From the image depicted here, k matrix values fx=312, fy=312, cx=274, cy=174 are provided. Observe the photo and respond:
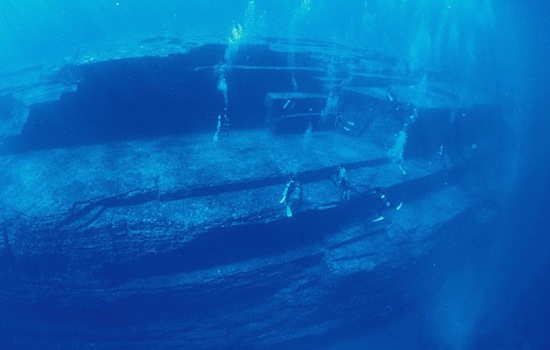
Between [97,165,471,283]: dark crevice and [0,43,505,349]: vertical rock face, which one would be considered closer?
[0,43,505,349]: vertical rock face

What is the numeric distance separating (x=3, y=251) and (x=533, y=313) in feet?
35.4

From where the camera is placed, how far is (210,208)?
4957 millimetres

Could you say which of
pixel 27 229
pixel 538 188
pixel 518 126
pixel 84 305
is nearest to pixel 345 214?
pixel 84 305

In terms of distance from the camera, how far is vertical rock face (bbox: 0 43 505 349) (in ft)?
15.2

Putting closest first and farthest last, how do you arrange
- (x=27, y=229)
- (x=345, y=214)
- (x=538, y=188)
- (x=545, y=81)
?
1. (x=27, y=229)
2. (x=345, y=214)
3. (x=538, y=188)
4. (x=545, y=81)

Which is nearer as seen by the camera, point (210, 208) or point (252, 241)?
point (210, 208)

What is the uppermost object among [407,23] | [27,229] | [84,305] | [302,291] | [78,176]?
[407,23]

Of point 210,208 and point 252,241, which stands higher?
point 210,208

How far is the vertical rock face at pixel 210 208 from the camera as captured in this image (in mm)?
4621

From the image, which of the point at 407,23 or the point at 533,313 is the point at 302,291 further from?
the point at 407,23

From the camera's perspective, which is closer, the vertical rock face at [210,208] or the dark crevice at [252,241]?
the vertical rock face at [210,208]

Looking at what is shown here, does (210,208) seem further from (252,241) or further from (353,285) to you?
(353,285)

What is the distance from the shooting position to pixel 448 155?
8.23 meters

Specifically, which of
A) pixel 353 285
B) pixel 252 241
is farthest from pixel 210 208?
pixel 353 285
